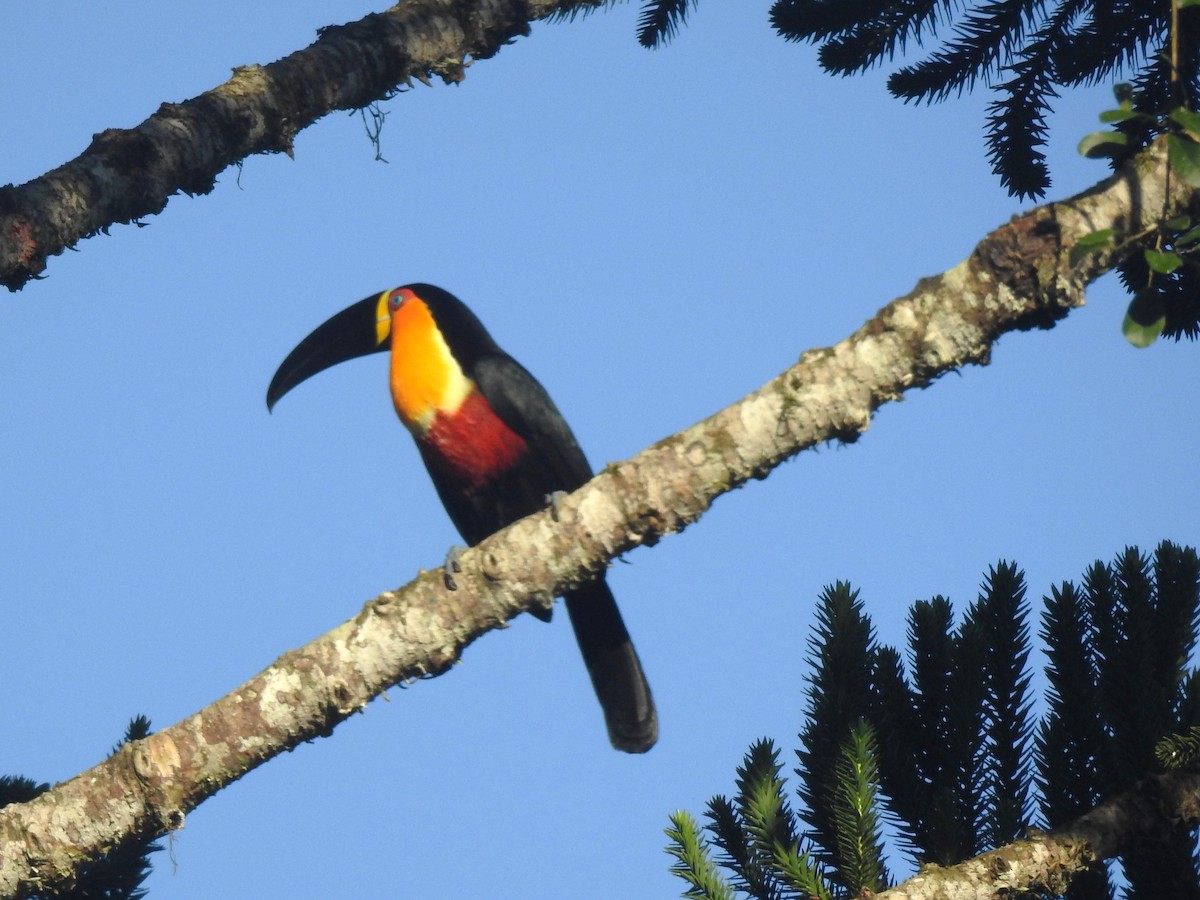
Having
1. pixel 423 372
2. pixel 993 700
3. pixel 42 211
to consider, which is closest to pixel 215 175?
pixel 42 211

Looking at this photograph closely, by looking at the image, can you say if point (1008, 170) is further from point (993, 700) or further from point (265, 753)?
point (265, 753)

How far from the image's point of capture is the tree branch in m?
3.76

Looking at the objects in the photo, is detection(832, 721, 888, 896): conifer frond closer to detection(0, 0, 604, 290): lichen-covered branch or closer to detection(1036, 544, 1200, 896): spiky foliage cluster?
detection(1036, 544, 1200, 896): spiky foliage cluster

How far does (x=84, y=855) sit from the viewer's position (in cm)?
420

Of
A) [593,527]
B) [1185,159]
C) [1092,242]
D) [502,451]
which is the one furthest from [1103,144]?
[502,451]

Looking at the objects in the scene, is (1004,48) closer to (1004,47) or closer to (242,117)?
(1004,47)

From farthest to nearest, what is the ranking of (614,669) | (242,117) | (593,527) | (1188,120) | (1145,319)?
1. (614,669)
2. (242,117)
3. (593,527)
4. (1145,319)
5. (1188,120)

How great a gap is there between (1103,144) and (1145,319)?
0.53m

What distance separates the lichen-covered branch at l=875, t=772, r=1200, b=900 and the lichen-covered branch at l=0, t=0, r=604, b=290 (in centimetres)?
380

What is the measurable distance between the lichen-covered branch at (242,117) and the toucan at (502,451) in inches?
59.6

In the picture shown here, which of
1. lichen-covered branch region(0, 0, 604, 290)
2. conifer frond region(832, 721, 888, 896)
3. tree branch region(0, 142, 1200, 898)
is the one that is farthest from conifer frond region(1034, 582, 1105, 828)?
lichen-covered branch region(0, 0, 604, 290)

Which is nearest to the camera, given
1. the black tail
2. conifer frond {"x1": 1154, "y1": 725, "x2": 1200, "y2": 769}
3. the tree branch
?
conifer frond {"x1": 1154, "y1": 725, "x2": 1200, "y2": 769}

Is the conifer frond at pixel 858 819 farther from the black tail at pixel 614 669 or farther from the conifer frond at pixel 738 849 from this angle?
the black tail at pixel 614 669

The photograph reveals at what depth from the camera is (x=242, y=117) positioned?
5.41 metres
